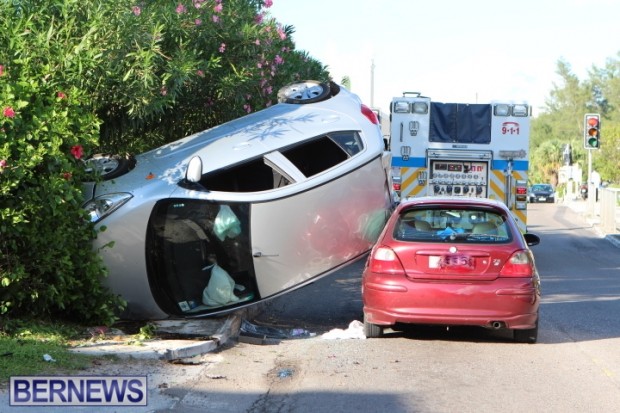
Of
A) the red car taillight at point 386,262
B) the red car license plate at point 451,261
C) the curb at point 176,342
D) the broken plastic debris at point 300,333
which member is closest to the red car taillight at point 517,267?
the red car license plate at point 451,261

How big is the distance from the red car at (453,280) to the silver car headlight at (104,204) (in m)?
2.57

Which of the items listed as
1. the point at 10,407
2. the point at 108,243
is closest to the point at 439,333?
the point at 108,243

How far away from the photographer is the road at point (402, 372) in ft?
23.8

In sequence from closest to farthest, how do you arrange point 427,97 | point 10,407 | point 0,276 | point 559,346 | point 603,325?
point 10,407 < point 0,276 < point 559,346 < point 603,325 < point 427,97

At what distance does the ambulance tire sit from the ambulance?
24.6ft

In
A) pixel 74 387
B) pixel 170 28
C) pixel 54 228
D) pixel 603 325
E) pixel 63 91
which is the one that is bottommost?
pixel 603 325

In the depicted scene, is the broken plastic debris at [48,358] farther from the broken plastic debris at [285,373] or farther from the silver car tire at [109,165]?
the silver car tire at [109,165]

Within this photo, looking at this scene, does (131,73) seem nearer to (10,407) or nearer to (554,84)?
(10,407)

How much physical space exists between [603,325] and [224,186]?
4821mm

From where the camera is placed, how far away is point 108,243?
945cm

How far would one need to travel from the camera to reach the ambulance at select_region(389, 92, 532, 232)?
19.5m

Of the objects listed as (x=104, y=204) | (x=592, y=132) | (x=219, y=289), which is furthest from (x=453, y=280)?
(x=592, y=132)

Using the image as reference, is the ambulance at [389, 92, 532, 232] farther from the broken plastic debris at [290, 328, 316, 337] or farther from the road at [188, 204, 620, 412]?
the broken plastic debris at [290, 328, 316, 337]

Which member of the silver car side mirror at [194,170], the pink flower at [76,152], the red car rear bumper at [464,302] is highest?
the pink flower at [76,152]
